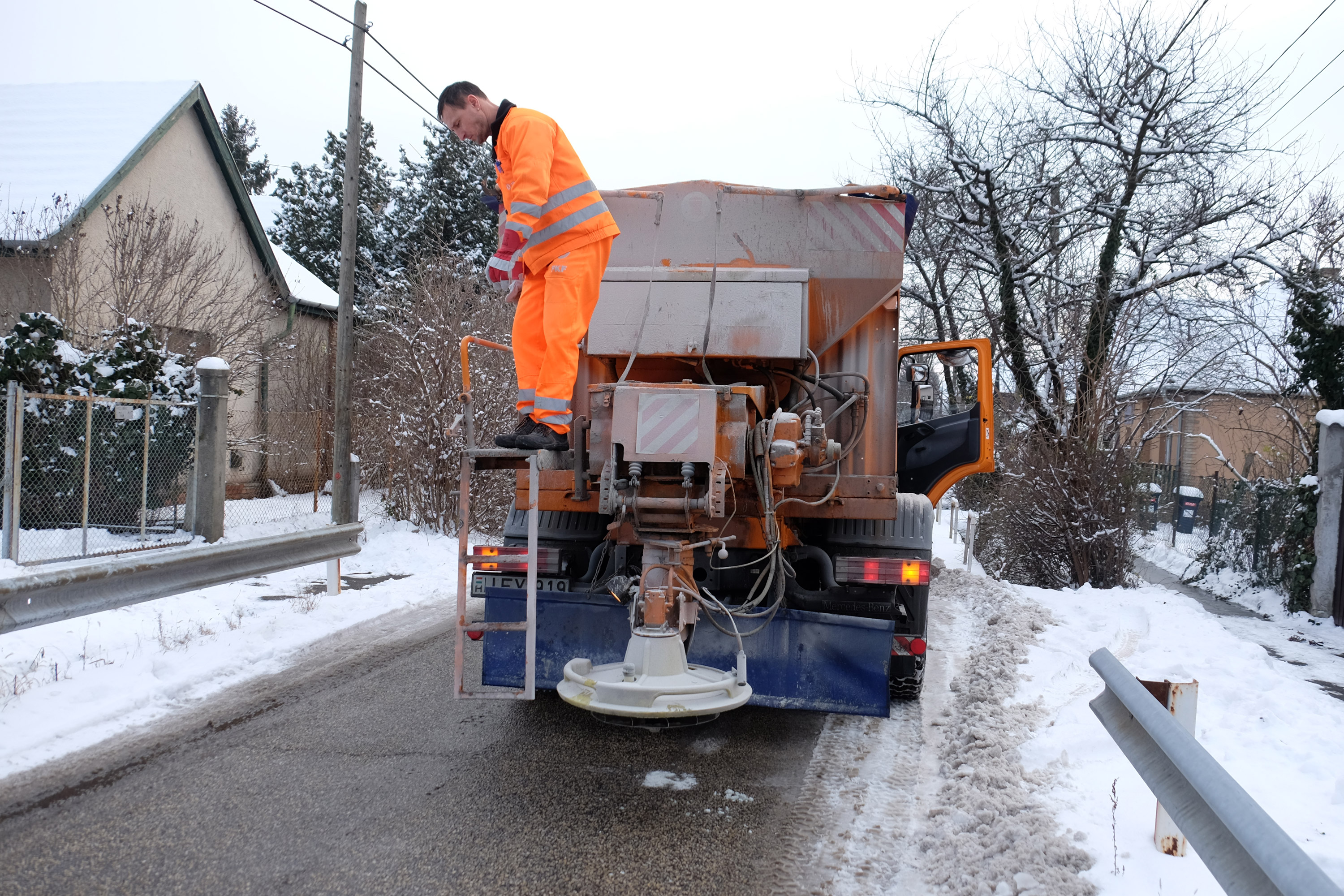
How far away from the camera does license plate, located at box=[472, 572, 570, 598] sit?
4.84m

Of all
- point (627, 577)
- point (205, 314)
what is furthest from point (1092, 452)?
point (205, 314)

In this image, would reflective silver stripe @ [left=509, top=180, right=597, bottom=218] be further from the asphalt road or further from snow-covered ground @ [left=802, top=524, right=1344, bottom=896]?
snow-covered ground @ [left=802, top=524, right=1344, bottom=896]

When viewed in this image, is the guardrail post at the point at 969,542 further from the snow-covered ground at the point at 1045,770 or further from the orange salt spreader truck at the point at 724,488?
the orange salt spreader truck at the point at 724,488

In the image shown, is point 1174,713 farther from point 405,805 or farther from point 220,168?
point 220,168

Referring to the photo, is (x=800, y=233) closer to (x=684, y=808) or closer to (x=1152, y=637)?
(x=684, y=808)

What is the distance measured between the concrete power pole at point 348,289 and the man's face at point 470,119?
731cm

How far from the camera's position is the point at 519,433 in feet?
13.1

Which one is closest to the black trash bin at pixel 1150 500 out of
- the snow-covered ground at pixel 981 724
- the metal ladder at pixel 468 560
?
the snow-covered ground at pixel 981 724

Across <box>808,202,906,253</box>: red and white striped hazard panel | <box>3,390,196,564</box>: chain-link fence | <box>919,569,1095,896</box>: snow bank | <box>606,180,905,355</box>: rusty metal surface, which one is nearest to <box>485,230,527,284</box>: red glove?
<box>606,180,905,355</box>: rusty metal surface

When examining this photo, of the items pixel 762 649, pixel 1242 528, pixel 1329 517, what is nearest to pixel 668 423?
pixel 762 649

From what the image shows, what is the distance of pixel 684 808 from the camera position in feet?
12.2

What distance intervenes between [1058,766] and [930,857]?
99 centimetres

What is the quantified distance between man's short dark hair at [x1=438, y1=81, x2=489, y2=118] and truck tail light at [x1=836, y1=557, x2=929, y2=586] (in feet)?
9.28

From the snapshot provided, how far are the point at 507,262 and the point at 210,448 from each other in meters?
7.87
